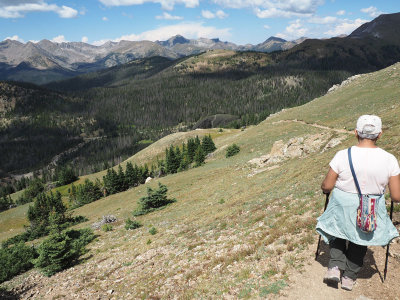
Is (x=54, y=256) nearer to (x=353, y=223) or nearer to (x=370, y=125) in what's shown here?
(x=353, y=223)

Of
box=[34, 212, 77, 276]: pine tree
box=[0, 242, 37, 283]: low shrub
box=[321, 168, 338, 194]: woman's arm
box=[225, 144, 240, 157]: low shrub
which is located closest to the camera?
box=[321, 168, 338, 194]: woman's arm

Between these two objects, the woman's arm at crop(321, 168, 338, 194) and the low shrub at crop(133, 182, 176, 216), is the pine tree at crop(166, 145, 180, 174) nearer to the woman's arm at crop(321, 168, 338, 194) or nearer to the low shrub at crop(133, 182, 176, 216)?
the low shrub at crop(133, 182, 176, 216)

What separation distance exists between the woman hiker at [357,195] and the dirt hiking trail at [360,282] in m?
0.33

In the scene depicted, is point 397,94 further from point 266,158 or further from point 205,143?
point 205,143

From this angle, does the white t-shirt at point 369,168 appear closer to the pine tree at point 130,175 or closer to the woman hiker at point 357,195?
the woman hiker at point 357,195

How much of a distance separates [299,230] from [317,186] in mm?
6809

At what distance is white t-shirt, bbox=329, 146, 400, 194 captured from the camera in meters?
5.48

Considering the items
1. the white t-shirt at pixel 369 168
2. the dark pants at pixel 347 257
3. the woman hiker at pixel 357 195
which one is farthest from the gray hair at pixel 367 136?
the dark pants at pixel 347 257

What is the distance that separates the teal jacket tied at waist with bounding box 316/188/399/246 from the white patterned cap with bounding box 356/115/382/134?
1627mm

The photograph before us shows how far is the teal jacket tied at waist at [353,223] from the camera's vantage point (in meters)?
5.98

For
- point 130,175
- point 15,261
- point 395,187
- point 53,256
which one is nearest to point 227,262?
point 395,187

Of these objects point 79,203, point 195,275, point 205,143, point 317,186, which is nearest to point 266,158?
point 317,186

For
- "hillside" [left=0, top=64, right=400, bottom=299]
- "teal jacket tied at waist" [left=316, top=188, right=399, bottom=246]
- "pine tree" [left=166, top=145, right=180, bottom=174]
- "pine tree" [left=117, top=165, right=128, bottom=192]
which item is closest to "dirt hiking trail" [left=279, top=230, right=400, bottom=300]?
"hillside" [left=0, top=64, right=400, bottom=299]

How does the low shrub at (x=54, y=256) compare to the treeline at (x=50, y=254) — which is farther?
the treeline at (x=50, y=254)
